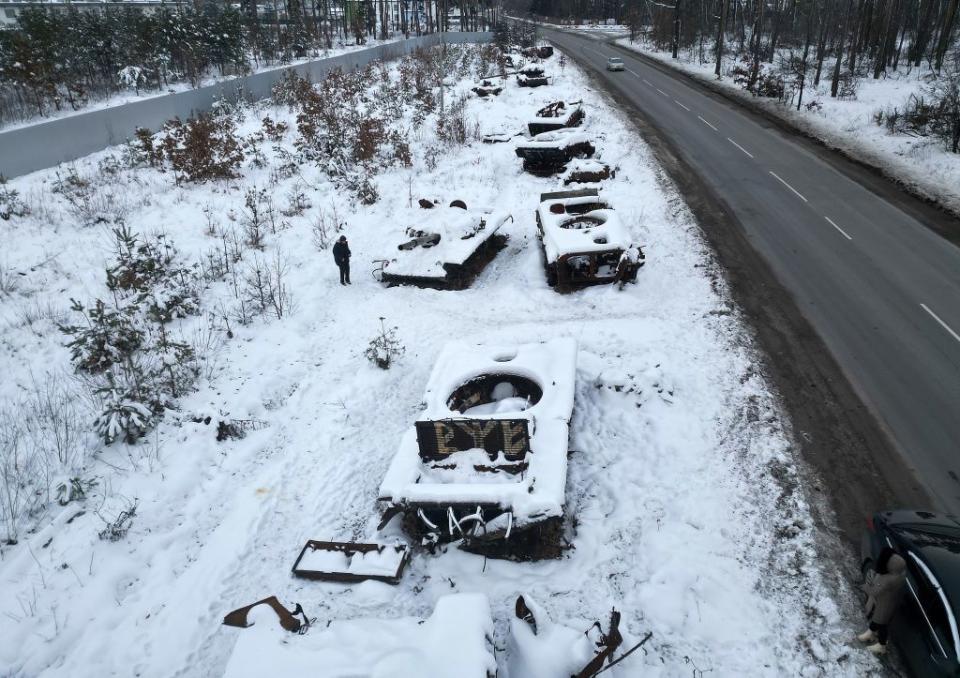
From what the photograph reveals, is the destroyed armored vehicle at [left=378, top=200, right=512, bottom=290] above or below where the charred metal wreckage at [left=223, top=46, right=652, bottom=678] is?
above

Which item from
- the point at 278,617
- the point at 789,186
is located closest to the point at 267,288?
the point at 278,617

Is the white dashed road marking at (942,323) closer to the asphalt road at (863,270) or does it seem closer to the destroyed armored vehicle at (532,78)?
the asphalt road at (863,270)

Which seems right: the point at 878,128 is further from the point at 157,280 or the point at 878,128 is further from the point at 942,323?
the point at 157,280

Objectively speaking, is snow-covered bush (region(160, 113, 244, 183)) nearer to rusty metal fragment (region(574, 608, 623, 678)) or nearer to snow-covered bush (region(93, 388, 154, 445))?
snow-covered bush (region(93, 388, 154, 445))

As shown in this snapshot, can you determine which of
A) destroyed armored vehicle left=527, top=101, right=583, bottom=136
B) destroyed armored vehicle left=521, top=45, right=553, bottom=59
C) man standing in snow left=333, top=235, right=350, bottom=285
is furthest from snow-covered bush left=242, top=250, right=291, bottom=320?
destroyed armored vehicle left=521, top=45, right=553, bottom=59

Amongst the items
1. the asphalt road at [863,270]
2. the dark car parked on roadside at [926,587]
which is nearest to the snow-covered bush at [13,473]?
the dark car parked on roadside at [926,587]

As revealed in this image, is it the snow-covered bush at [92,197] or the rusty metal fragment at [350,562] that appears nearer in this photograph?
the rusty metal fragment at [350,562]
